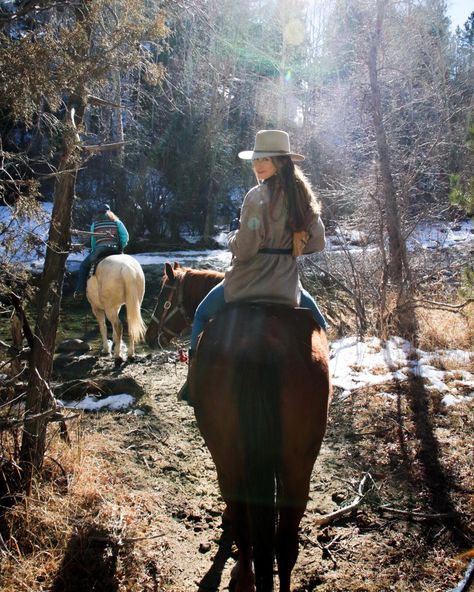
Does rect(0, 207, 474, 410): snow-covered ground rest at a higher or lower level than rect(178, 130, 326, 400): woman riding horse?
lower

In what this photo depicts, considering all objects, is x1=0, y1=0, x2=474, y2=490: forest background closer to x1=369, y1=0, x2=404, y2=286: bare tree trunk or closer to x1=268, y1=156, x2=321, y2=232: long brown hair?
x1=369, y1=0, x2=404, y2=286: bare tree trunk

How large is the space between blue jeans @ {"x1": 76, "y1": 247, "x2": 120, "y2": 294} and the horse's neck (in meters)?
4.94

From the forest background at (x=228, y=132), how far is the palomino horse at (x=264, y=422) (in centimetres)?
124

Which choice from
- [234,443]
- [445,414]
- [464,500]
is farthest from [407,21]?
[234,443]

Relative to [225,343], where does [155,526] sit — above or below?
below

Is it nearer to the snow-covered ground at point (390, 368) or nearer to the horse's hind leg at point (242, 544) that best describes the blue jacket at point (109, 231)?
the snow-covered ground at point (390, 368)

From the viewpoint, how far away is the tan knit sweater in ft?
9.59

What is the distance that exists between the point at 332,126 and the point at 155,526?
41.1ft

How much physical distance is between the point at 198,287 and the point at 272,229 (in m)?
2.02

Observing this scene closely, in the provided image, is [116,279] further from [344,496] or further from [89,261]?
[344,496]

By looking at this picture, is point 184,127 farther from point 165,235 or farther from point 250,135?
point 165,235

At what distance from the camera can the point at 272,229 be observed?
2.96 metres

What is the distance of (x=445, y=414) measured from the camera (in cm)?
527

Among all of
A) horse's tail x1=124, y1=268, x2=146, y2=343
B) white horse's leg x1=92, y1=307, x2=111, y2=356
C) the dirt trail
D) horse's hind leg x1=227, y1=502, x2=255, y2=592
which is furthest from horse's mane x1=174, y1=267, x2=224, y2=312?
white horse's leg x1=92, y1=307, x2=111, y2=356
